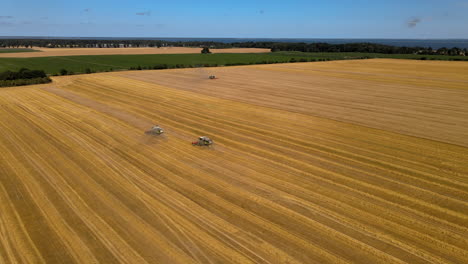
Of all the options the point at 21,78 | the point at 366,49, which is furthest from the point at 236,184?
the point at 366,49

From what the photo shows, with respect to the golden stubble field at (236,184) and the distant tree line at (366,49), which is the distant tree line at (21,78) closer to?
the golden stubble field at (236,184)

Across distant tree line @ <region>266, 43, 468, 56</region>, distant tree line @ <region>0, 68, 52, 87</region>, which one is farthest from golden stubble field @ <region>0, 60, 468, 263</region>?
distant tree line @ <region>266, 43, 468, 56</region>

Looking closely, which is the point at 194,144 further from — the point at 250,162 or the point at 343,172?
the point at 343,172

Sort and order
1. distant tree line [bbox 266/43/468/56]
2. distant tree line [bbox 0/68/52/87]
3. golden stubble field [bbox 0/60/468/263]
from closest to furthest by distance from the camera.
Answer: golden stubble field [bbox 0/60/468/263] < distant tree line [bbox 0/68/52/87] < distant tree line [bbox 266/43/468/56]

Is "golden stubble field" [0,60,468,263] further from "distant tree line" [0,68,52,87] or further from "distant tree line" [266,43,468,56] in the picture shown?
"distant tree line" [266,43,468,56]

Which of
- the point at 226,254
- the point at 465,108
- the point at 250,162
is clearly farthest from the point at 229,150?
the point at 465,108
